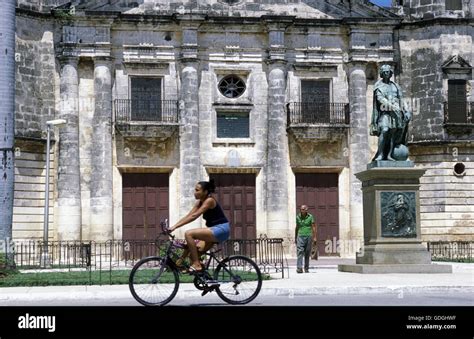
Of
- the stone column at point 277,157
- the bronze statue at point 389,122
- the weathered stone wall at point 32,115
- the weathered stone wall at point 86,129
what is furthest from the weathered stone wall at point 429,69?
the weathered stone wall at point 32,115

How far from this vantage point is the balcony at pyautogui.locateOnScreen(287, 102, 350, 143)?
34000 millimetres

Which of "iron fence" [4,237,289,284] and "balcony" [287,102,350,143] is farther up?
"balcony" [287,102,350,143]

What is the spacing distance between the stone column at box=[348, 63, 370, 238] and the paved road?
1800 centimetres

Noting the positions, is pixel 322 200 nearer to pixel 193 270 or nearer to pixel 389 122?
pixel 389 122

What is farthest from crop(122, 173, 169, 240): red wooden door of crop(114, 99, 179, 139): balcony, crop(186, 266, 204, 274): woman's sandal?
crop(186, 266, 204, 274): woman's sandal

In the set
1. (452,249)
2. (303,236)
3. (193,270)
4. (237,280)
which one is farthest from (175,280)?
(452,249)

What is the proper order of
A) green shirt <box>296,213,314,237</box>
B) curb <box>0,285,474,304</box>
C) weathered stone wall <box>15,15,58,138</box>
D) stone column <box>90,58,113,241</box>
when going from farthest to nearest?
1. stone column <box>90,58,113,241</box>
2. weathered stone wall <box>15,15,58,138</box>
3. green shirt <box>296,213,314,237</box>
4. curb <box>0,285,474,304</box>

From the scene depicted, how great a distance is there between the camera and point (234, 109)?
3434 centimetres

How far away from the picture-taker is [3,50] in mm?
21328

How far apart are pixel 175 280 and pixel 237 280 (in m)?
0.95

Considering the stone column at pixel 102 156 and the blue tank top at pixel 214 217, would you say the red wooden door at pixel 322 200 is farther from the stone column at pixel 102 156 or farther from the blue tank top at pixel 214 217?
the blue tank top at pixel 214 217

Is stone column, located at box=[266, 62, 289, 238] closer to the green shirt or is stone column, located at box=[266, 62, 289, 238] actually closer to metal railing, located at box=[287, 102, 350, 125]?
metal railing, located at box=[287, 102, 350, 125]
